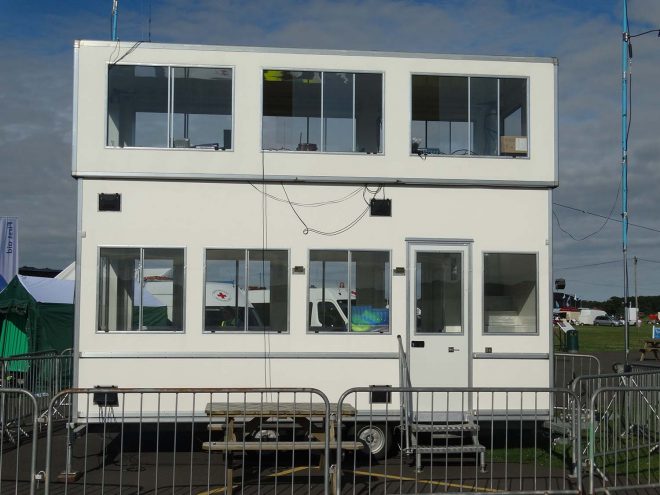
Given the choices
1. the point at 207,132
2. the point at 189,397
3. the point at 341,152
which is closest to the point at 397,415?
the point at 189,397

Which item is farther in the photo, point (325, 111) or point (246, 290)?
point (325, 111)

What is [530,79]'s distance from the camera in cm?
1184

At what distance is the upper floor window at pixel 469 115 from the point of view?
11773 millimetres

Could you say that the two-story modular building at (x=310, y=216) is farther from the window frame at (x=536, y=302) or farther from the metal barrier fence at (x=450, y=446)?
the metal barrier fence at (x=450, y=446)

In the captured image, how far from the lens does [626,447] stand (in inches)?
398

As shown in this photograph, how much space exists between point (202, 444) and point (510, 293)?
4483 mm

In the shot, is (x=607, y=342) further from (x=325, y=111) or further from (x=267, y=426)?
(x=267, y=426)

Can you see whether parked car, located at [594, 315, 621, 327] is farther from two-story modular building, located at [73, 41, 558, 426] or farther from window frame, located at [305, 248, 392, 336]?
window frame, located at [305, 248, 392, 336]

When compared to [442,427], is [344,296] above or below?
above

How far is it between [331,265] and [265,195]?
126 centimetres

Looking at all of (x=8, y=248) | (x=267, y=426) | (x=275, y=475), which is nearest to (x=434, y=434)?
(x=267, y=426)

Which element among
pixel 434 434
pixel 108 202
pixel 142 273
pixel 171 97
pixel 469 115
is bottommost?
pixel 434 434

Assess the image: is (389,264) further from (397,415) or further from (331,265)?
(397,415)

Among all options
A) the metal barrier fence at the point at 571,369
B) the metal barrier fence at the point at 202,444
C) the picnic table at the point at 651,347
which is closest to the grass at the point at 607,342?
the picnic table at the point at 651,347
